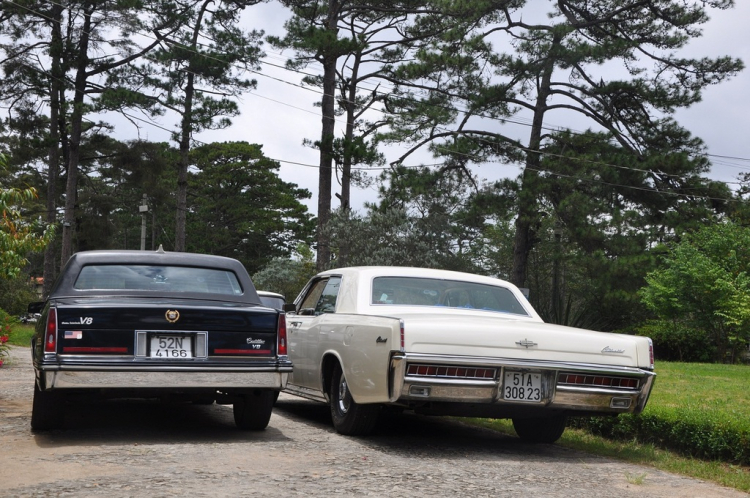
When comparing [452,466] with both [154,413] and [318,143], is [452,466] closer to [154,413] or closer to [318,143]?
[154,413]

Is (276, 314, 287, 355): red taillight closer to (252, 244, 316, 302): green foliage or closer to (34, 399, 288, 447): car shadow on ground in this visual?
(34, 399, 288, 447): car shadow on ground

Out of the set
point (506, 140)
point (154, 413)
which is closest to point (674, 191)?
point (506, 140)

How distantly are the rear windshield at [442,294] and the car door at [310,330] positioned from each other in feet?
1.96

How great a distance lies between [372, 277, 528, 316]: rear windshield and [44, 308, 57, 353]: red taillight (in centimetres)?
285

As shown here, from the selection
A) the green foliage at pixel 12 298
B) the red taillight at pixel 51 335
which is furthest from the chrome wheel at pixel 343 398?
the green foliage at pixel 12 298

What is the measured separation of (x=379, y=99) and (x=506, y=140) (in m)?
6.38

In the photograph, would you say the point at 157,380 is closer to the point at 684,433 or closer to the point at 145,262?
the point at 145,262

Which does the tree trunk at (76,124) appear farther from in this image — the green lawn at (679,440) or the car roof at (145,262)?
the green lawn at (679,440)

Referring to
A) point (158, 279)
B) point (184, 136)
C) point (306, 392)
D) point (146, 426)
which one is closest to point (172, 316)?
point (158, 279)

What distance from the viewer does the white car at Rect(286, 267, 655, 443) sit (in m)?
7.16

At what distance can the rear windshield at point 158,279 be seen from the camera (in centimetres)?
802

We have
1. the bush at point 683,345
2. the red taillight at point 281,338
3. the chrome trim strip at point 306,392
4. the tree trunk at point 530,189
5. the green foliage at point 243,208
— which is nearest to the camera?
the red taillight at point 281,338

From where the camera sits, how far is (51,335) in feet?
23.5

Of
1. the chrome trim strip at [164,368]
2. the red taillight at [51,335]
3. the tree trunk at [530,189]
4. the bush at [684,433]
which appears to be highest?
the tree trunk at [530,189]
